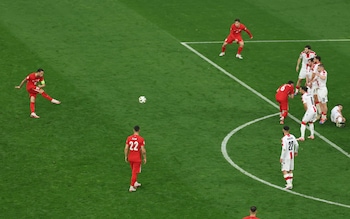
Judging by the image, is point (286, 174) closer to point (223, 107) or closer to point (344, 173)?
point (344, 173)

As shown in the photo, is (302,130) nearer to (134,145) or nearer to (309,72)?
(309,72)

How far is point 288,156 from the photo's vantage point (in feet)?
94.9

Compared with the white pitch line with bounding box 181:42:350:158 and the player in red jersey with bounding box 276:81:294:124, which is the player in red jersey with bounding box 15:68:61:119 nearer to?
the white pitch line with bounding box 181:42:350:158

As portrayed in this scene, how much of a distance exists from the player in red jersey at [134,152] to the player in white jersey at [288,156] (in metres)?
4.29

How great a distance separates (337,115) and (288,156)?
20.1 ft

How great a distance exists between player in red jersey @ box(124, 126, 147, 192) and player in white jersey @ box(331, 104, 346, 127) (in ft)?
29.6

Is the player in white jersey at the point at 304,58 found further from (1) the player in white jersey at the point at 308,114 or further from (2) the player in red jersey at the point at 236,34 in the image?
(1) the player in white jersey at the point at 308,114

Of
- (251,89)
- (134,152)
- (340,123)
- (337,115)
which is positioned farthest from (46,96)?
(340,123)

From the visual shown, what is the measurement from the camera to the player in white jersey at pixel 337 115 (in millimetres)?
34344

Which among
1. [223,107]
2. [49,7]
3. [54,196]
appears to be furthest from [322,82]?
[49,7]

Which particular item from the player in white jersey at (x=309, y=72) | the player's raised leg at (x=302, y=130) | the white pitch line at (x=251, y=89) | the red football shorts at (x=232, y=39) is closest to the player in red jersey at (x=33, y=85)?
the white pitch line at (x=251, y=89)

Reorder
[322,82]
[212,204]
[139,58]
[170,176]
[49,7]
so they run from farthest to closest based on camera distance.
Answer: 1. [49,7]
2. [139,58]
3. [322,82]
4. [170,176]
5. [212,204]

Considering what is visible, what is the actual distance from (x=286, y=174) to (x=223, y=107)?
7.28 metres

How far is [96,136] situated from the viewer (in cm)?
3275
